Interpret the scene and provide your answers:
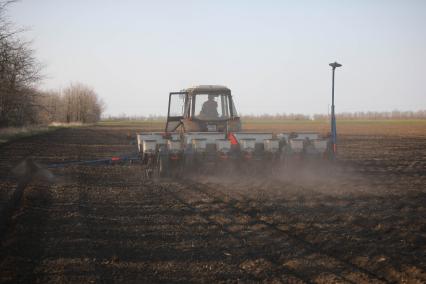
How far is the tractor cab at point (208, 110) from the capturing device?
1252cm

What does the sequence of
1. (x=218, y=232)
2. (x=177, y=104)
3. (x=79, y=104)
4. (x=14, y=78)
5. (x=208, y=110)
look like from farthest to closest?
(x=79, y=104)
(x=14, y=78)
(x=177, y=104)
(x=208, y=110)
(x=218, y=232)

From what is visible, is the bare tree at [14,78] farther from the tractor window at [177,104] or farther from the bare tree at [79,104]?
the bare tree at [79,104]

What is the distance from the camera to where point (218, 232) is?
6.13 m

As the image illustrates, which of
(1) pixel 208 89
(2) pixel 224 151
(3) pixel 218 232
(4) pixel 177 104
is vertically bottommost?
(3) pixel 218 232

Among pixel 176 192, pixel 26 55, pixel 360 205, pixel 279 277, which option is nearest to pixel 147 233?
pixel 279 277

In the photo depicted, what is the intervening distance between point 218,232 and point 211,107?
22.9ft

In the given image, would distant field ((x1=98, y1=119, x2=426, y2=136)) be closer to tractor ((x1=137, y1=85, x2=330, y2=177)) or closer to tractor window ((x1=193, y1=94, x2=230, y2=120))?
tractor window ((x1=193, y1=94, x2=230, y2=120))

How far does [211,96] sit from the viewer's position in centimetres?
1270

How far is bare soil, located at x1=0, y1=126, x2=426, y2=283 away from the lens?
4555 mm

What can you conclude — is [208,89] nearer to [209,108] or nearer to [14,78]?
[209,108]

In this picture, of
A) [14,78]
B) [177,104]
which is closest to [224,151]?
[177,104]

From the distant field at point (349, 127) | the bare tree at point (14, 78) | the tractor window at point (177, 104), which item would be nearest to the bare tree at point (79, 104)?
the distant field at point (349, 127)

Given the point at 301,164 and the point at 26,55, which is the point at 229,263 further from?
the point at 26,55

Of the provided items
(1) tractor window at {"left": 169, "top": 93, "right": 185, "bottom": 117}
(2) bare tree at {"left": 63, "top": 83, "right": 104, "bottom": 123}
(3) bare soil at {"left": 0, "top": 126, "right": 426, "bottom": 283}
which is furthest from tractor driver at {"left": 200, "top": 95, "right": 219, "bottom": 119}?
(2) bare tree at {"left": 63, "top": 83, "right": 104, "bottom": 123}
